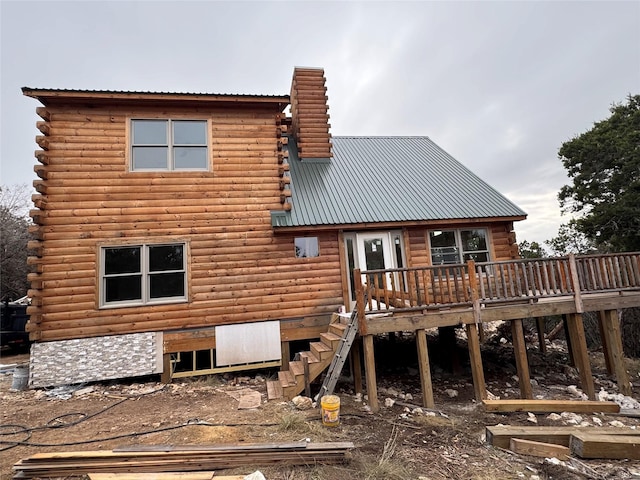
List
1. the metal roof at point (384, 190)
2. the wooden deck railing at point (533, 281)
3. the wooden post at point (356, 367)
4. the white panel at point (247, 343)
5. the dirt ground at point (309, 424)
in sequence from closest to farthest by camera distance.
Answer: the dirt ground at point (309, 424) < the wooden deck railing at point (533, 281) < the wooden post at point (356, 367) < the white panel at point (247, 343) < the metal roof at point (384, 190)

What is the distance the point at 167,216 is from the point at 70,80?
3184cm

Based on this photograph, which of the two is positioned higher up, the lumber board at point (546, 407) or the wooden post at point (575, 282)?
the wooden post at point (575, 282)

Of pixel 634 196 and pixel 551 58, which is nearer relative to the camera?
pixel 634 196

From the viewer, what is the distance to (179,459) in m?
3.67

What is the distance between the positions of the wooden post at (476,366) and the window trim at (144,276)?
22.0ft

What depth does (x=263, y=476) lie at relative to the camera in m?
3.33

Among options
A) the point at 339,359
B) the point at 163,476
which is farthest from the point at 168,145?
the point at 163,476

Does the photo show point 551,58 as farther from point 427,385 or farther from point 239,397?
point 239,397

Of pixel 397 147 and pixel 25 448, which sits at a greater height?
pixel 397 147

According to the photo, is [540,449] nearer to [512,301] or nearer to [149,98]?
[512,301]

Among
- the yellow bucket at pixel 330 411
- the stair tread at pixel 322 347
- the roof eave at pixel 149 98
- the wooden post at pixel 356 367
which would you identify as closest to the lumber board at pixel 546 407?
the wooden post at pixel 356 367

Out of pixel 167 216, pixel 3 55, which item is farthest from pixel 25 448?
pixel 3 55

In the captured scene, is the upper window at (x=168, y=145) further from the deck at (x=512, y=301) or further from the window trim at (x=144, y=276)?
the deck at (x=512, y=301)

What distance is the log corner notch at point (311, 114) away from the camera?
11.1m
